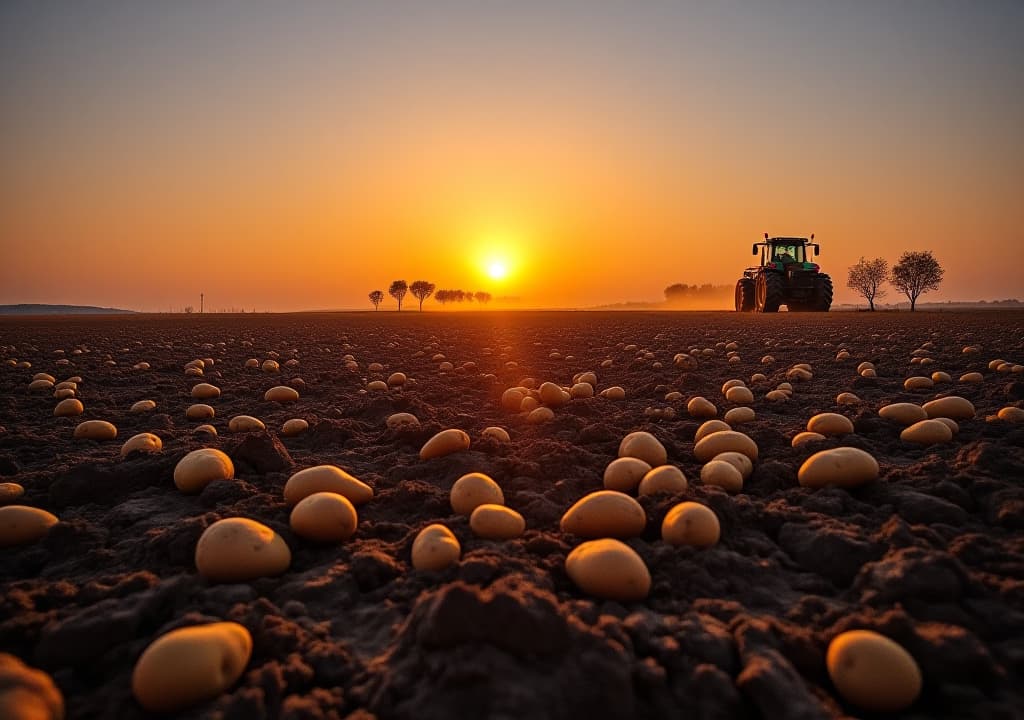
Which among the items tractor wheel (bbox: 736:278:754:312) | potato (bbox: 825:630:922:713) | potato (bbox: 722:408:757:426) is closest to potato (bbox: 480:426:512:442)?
potato (bbox: 722:408:757:426)

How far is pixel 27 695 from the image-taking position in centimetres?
146

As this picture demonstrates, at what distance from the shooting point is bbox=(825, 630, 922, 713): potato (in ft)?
4.93

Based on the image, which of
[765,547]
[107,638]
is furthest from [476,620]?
[765,547]

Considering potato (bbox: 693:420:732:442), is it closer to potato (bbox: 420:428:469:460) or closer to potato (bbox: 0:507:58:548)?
potato (bbox: 420:428:469:460)

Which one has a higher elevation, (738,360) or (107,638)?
(738,360)

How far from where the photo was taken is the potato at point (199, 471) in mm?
3098

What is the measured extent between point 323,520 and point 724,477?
2058 mm

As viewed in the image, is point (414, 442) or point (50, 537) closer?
point (50, 537)

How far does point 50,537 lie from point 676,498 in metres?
2.89

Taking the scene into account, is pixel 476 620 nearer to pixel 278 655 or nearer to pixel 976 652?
pixel 278 655

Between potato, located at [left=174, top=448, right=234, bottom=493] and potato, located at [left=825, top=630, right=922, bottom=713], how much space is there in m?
3.05

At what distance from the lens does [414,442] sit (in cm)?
409

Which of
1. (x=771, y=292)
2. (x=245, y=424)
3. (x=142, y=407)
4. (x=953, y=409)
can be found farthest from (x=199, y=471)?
(x=771, y=292)

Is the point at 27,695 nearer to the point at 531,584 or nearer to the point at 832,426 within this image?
the point at 531,584
